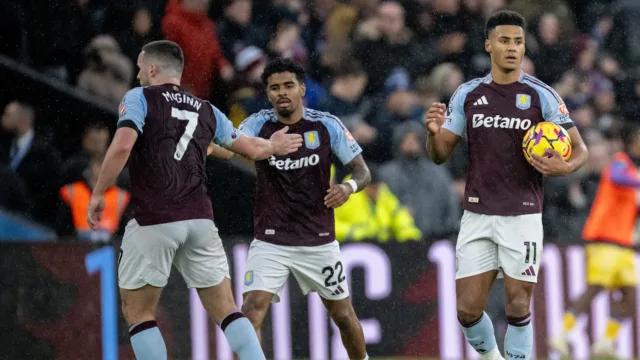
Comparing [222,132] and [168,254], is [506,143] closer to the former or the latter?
[222,132]

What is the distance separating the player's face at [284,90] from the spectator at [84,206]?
3.23 metres

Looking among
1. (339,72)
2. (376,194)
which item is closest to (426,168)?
(376,194)

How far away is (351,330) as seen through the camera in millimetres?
8367

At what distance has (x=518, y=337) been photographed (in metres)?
7.82

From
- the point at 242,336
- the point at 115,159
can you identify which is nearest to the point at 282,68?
the point at 115,159

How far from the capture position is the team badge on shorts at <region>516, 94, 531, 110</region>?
802 centimetres

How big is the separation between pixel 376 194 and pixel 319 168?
11.0ft

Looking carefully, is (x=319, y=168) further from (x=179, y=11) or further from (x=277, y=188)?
(x=179, y=11)

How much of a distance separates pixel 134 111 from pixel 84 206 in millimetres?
4214

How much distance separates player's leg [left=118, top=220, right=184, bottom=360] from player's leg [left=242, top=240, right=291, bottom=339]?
3.18 feet

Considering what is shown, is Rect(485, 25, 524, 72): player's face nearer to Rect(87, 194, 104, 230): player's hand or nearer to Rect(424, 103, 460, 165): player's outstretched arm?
Rect(424, 103, 460, 165): player's outstretched arm

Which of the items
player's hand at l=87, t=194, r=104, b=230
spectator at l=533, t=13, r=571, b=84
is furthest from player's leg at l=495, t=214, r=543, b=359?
spectator at l=533, t=13, r=571, b=84

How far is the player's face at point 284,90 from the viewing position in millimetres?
8352

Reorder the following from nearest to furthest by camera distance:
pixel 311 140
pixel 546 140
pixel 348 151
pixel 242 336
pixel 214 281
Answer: pixel 242 336 → pixel 214 281 → pixel 546 140 → pixel 311 140 → pixel 348 151
